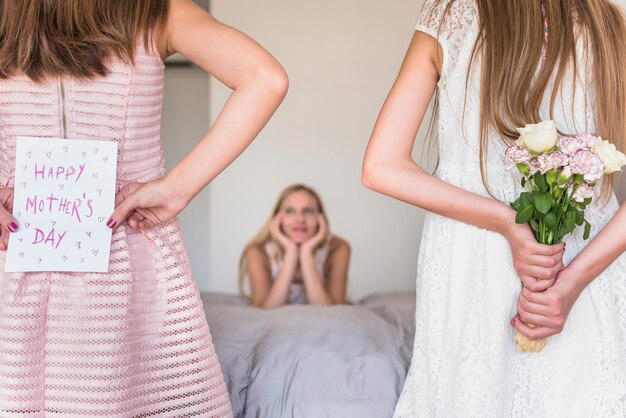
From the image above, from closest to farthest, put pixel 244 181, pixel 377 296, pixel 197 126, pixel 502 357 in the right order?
pixel 502 357 < pixel 377 296 < pixel 244 181 < pixel 197 126

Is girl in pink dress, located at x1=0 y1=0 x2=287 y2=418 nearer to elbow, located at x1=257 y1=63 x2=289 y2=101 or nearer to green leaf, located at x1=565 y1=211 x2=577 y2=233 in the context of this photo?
elbow, located at x1=257 y1=63 x2=289 y2=101

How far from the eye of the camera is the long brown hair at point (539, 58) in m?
1.80

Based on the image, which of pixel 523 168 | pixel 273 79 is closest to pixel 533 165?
pixel 523 168

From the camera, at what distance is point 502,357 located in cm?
187

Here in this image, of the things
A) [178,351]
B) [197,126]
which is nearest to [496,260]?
[178,351]

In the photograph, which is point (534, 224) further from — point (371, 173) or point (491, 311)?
point (371, 173)

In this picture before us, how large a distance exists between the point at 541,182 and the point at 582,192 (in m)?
0.08

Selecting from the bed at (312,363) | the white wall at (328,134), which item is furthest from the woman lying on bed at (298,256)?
the bed at (312,363)

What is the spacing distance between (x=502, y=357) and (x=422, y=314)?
0.65 feet

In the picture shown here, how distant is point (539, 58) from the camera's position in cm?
181

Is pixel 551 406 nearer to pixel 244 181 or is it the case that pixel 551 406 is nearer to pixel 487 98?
pixel 487 98

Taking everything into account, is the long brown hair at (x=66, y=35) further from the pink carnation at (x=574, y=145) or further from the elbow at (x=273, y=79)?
the pink carnation at (x=574, y=145)

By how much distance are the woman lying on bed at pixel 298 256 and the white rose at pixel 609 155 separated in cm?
275

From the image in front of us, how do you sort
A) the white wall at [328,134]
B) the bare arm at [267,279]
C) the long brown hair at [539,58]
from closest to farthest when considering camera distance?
the long brown hair at [539,58] → the bare arm at [267,279] → the white wall at [328,134]
